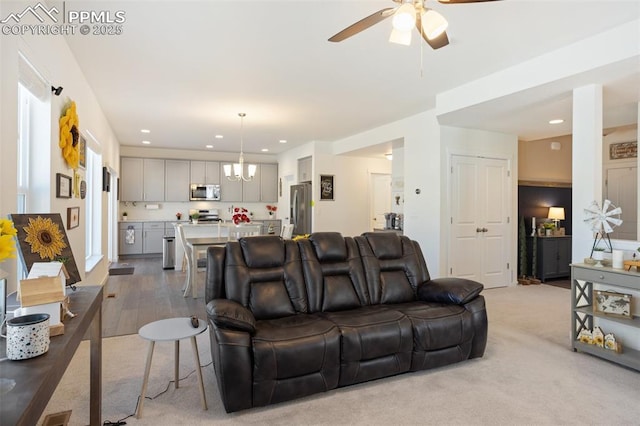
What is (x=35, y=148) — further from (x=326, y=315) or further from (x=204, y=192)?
(x=204, y=192)

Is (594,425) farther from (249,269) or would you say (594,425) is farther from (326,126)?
(326,126)

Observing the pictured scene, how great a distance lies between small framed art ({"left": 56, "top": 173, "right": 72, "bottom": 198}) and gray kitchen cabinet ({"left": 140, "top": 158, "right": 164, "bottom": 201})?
6.03m

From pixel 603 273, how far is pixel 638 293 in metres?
0.43

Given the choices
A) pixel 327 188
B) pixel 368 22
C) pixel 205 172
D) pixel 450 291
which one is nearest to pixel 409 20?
pixel 368 22

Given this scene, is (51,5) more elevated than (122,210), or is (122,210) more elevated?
(51,5)

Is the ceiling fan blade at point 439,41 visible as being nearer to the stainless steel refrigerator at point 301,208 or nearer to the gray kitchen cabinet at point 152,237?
the stainless steel refrigerator at point 301,208

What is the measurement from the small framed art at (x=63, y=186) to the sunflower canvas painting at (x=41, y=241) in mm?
1023

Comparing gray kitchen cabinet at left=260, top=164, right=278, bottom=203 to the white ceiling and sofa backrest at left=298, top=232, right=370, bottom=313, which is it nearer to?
the white ceiling

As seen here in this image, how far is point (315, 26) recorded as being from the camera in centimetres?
296

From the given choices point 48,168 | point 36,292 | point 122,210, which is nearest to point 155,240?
point 122,210

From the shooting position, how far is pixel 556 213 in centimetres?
680

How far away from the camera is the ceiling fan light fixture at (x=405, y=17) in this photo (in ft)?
6.66

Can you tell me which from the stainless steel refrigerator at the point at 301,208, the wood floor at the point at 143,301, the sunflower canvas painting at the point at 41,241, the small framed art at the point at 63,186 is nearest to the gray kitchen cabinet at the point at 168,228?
the wood floor at the point at 143,301

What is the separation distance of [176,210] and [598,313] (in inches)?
355
